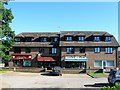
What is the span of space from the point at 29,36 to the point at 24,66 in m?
6.79

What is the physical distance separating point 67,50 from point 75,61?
286 centimetres

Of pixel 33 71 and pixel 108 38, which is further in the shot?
pixel 108 38

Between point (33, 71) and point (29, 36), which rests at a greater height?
point (29, 36)

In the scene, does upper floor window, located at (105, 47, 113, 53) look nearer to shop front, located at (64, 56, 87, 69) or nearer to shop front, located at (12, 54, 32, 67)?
shop front, located at (64, 56, 87, 69)

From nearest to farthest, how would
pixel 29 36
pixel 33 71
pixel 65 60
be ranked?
pixel 33 71, pixel 65 60, pixel 29 36

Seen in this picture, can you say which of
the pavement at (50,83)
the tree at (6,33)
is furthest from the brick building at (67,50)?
the pavement at (50,83)

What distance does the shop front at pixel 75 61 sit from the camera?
62094 mm

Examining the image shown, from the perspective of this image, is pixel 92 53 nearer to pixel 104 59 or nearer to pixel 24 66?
pixel 104 59

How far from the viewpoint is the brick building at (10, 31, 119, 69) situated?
205ft

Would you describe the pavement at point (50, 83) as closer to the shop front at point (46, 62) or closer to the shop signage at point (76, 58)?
the shop signage at point (76, 58)

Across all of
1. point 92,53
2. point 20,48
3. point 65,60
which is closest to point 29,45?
point 20,48

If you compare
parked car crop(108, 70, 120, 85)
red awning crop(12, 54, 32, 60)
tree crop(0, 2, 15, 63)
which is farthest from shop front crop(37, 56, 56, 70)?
parked car crop(108, 70, 120, 85)

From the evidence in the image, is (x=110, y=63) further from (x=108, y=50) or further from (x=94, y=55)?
(x=94, y=55)

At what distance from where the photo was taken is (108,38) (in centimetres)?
6419
